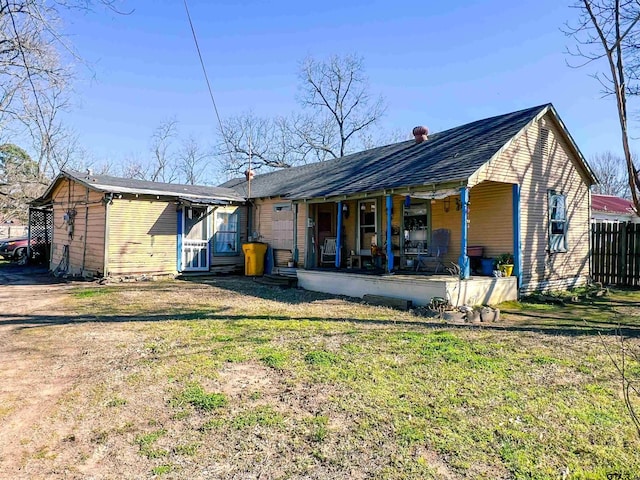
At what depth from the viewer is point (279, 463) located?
2.89m

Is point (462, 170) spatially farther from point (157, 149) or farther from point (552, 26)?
point (157, 149)

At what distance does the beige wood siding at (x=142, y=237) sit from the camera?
521 inches

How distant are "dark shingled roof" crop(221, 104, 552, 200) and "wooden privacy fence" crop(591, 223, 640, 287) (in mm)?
4531

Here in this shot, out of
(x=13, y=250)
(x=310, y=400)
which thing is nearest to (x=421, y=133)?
(x=310, y=400)

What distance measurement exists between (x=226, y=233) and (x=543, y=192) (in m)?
10.5

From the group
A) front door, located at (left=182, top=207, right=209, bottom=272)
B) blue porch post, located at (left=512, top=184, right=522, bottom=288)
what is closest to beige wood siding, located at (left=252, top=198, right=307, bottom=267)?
front door, located at (left=182, top=207, right=209, bottom=272)

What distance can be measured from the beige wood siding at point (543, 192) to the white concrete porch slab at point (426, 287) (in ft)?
3.64

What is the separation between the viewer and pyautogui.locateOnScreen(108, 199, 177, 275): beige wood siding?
13.2 metres

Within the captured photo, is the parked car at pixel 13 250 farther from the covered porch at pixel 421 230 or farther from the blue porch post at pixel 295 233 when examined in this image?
the covered porch at pixel 421 230

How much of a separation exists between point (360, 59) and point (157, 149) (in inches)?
833

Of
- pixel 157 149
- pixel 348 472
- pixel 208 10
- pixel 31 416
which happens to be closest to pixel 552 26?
pixel 208 10

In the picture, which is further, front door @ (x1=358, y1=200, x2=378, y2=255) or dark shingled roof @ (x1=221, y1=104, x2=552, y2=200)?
front door @ (x1=358, y1=200, x2=378, y2=255)

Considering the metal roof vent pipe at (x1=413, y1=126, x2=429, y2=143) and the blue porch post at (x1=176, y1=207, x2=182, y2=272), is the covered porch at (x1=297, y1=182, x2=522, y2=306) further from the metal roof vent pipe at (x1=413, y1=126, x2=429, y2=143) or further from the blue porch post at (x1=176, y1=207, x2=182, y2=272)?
the blue porch post at (x1=176, y1=207, x2=182, y2=272)

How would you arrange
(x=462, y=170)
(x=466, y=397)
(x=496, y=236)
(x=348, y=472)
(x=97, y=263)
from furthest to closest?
(x=97, y=263)
(x=496, y=236)
(x=462, y=170)
(x=466, y=397)
(x=348, y=472)
